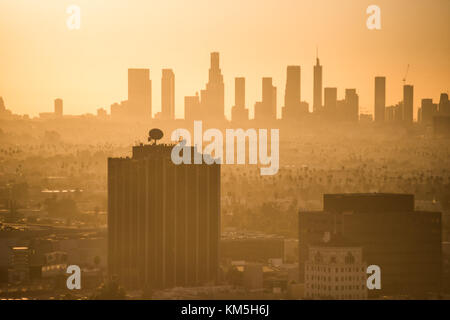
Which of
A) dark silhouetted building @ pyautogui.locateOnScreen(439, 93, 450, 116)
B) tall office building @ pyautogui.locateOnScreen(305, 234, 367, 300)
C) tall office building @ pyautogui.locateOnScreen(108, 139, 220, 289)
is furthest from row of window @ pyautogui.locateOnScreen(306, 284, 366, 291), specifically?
dark silhouetted building @ pyautogui.locateOnScreen(439, 93, 450, 116)

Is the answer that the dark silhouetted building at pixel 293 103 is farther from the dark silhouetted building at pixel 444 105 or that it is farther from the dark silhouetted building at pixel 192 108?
the dark silhouetted building at pixel 444 105

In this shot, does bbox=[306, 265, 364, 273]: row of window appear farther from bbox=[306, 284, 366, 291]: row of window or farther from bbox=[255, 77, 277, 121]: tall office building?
bbox=[255, 77, 277, 121]: tall office building

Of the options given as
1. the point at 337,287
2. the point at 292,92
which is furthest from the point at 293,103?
the point at 337,287

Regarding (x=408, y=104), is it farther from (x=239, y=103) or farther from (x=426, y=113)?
(x=239, y=103)

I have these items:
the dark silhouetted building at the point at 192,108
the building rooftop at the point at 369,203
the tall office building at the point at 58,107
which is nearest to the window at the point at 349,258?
the building rooftop at the point at 369,203

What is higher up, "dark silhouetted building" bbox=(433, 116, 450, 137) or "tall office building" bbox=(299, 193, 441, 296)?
"dark silhouetted building" bbox=(433, 116, 450, 137)

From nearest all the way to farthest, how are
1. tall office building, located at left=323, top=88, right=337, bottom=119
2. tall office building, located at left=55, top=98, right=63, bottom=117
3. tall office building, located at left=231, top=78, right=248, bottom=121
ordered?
1. tall office building, located at left=55, top=98, right=63, bottom=117
2. tall office building, located at left=231, top=78, right=248, bottom=121
3. tall office building, located at left=323, top=88, right=337, bottom=119

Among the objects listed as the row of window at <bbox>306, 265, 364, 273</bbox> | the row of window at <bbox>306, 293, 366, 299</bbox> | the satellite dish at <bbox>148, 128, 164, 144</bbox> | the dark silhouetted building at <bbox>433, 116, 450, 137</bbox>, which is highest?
the dark silhouetted building at <bbox>433, 116, 450, 137</bbox>
